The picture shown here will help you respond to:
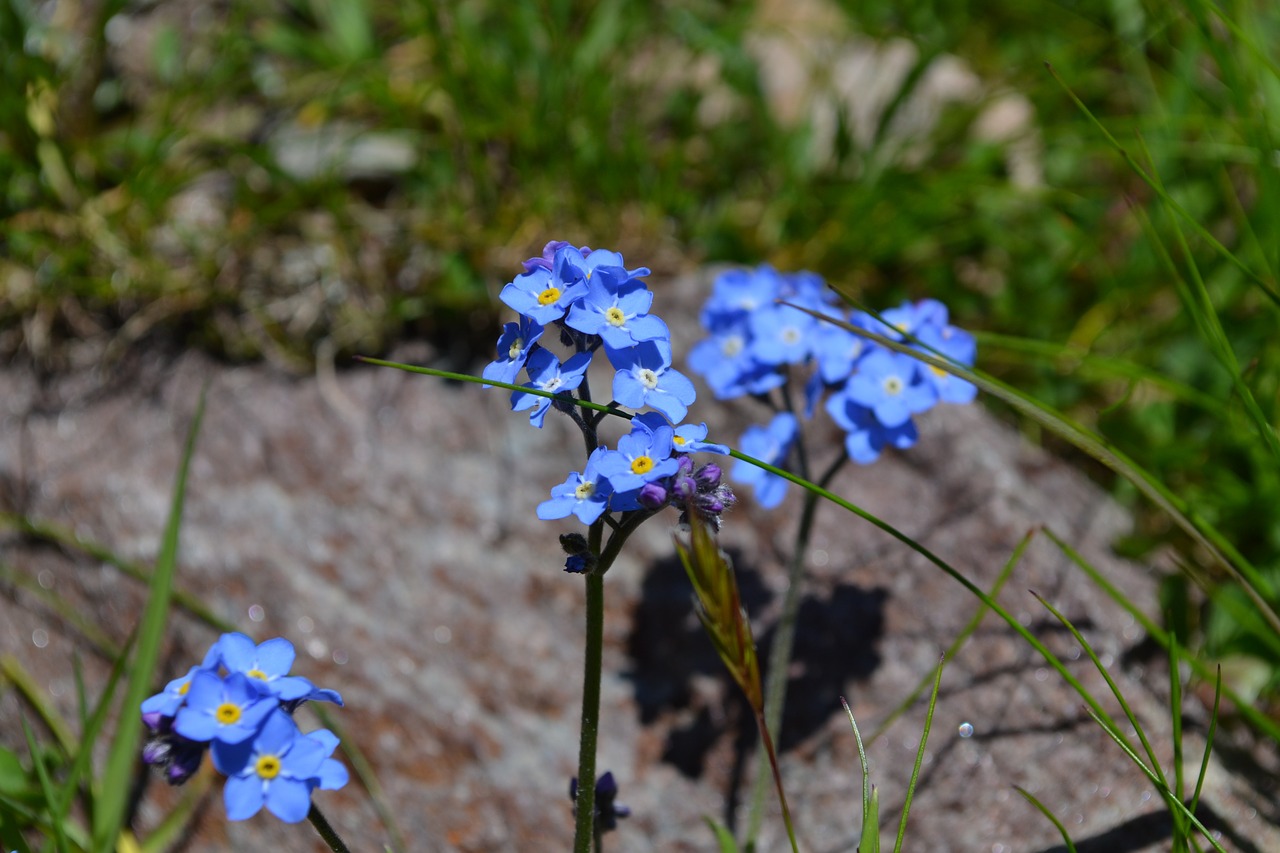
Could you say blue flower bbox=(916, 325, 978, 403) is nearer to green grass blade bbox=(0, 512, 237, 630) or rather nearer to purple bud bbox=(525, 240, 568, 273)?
purple bud bbox=(525, 240, 568, 273)

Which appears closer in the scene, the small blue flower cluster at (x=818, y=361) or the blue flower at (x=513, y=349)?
the blue flower at (x=513, y=349)

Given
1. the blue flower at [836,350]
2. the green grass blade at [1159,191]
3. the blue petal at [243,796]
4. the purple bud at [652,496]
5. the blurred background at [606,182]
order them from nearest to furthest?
the blue petal at [243,796] < the purple bud at [652,496] < the green grass blade at [1159,191] < the blue flower at [836,350] < the blurred background at [606,182]

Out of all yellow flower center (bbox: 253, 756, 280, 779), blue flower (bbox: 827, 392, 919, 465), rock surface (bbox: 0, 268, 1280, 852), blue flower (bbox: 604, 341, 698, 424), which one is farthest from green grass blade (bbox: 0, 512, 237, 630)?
blue flower (bbox: 827, 392, 919, 465)

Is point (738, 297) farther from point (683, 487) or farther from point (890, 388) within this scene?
point (683, 487)

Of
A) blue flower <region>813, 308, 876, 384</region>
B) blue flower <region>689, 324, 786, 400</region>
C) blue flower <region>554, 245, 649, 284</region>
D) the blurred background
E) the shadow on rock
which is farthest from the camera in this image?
the blurred background

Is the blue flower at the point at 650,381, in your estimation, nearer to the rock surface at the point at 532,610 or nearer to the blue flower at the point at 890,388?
the blue flower at the point at 890,388

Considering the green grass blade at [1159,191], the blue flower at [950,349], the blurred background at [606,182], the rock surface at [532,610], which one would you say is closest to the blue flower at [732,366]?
the blue flower at [950,349]
